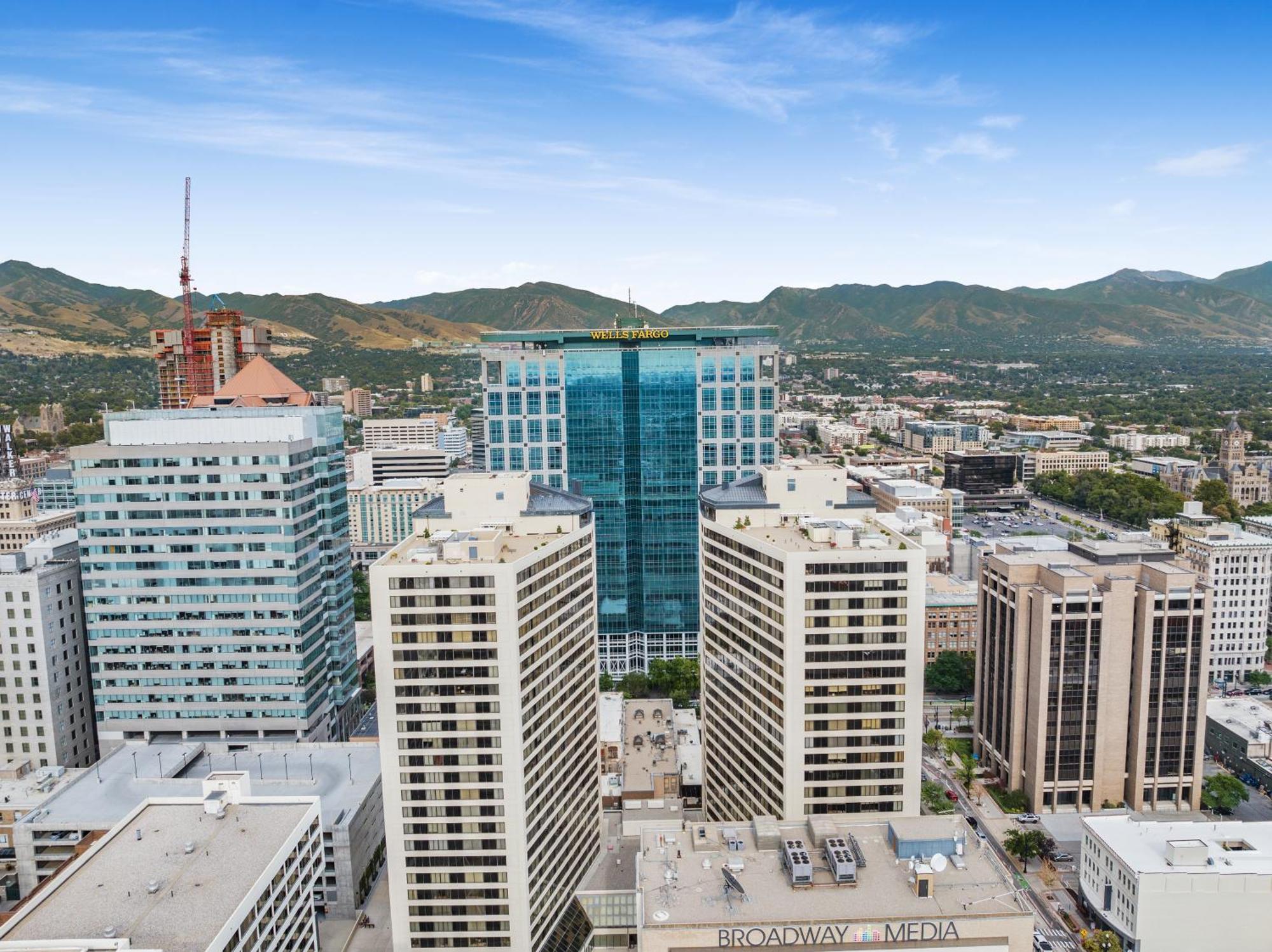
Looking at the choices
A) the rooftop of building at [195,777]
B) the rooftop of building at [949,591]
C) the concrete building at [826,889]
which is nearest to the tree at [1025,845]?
the concrete building at [826,889]

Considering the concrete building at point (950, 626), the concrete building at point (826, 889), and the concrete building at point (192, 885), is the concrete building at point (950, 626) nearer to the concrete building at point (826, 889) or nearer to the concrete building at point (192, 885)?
the concrete building at point (826, 889)

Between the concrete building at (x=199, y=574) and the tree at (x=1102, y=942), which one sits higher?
the concrete building at (x=199, y=574)

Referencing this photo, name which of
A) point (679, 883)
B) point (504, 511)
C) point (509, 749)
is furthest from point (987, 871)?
point (504, 511)

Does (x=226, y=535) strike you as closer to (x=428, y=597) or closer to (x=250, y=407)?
(x=250, y=407)

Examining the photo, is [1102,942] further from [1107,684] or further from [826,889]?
[826,889]

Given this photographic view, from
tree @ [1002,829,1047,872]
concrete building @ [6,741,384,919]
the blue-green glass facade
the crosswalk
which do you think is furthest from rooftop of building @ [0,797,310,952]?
the blue-green glass facade

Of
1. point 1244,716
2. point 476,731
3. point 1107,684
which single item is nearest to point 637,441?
point 1107,684
